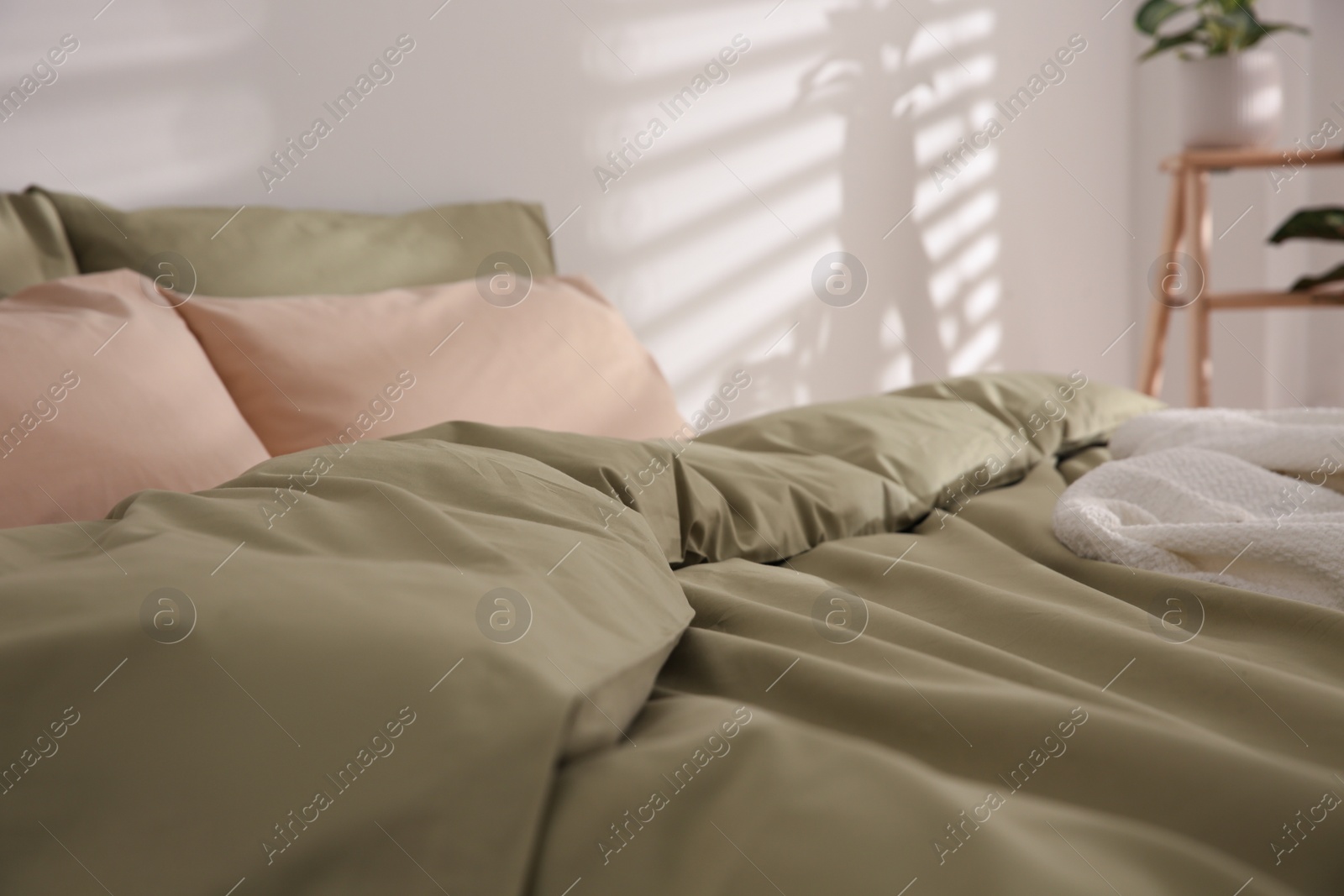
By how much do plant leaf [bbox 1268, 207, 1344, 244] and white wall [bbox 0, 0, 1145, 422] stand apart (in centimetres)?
79

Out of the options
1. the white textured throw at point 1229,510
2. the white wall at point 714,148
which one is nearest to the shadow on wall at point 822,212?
the white wall at point 714,148

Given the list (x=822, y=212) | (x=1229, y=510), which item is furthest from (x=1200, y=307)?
(x=1229, y=510)

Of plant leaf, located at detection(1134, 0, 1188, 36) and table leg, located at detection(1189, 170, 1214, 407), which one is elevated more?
plant leaf, located at detection(1134, 0, 1188, 36)

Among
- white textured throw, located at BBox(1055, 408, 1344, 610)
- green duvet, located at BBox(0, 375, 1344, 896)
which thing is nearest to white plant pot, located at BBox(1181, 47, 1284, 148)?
white textured throw, located at BBox(1055, 408, 1344, 610)

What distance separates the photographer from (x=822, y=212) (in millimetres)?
2539

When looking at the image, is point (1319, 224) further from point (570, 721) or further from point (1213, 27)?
point (570, 721)

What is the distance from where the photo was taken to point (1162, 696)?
62cm

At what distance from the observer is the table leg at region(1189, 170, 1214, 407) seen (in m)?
2.52

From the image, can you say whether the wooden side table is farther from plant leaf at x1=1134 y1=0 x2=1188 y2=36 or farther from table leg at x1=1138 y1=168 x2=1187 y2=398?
plant leaf at x1=1134 y1=0 x2=1188 y2=36

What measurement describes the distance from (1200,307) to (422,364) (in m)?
2.05

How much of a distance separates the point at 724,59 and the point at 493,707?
2.04 metres

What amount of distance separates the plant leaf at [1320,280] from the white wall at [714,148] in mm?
772

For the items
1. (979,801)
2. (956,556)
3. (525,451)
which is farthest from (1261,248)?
(979,801)

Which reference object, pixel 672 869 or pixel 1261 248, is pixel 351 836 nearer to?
pixel 672 869
